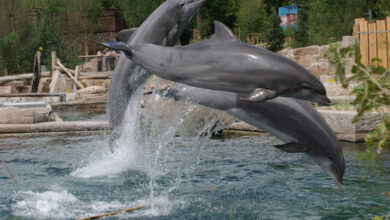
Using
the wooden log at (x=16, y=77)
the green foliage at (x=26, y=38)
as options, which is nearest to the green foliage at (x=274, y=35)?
the green foliage at (x=26, y=38)

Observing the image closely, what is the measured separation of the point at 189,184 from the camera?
653 cm

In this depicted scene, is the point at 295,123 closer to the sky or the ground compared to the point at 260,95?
closer to the ground

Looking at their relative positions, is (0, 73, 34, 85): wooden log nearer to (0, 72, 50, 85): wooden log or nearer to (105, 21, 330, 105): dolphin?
(0, 72, 50, 85): wooden log

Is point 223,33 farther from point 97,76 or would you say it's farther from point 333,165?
point 97,76

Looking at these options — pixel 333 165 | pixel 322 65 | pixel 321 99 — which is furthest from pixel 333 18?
pixel 321 99

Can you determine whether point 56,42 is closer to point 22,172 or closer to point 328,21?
point 328,21

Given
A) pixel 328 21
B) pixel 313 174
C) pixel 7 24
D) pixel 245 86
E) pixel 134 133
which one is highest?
pixel 7 24

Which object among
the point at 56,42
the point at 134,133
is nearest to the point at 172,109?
the point at 134,133

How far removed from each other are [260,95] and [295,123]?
1097 mm

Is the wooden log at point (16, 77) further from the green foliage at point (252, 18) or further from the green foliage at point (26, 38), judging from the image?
the green foliage at point (252, 18)

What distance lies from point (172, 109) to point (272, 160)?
12.2ft

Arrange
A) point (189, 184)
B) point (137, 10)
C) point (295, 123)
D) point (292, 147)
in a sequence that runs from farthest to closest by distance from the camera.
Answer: point (137, 10)
point (189, 184)
point (295, 123)
point (292, 147)

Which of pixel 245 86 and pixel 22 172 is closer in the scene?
pixel 245 86

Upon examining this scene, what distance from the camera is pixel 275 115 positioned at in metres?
4.93
